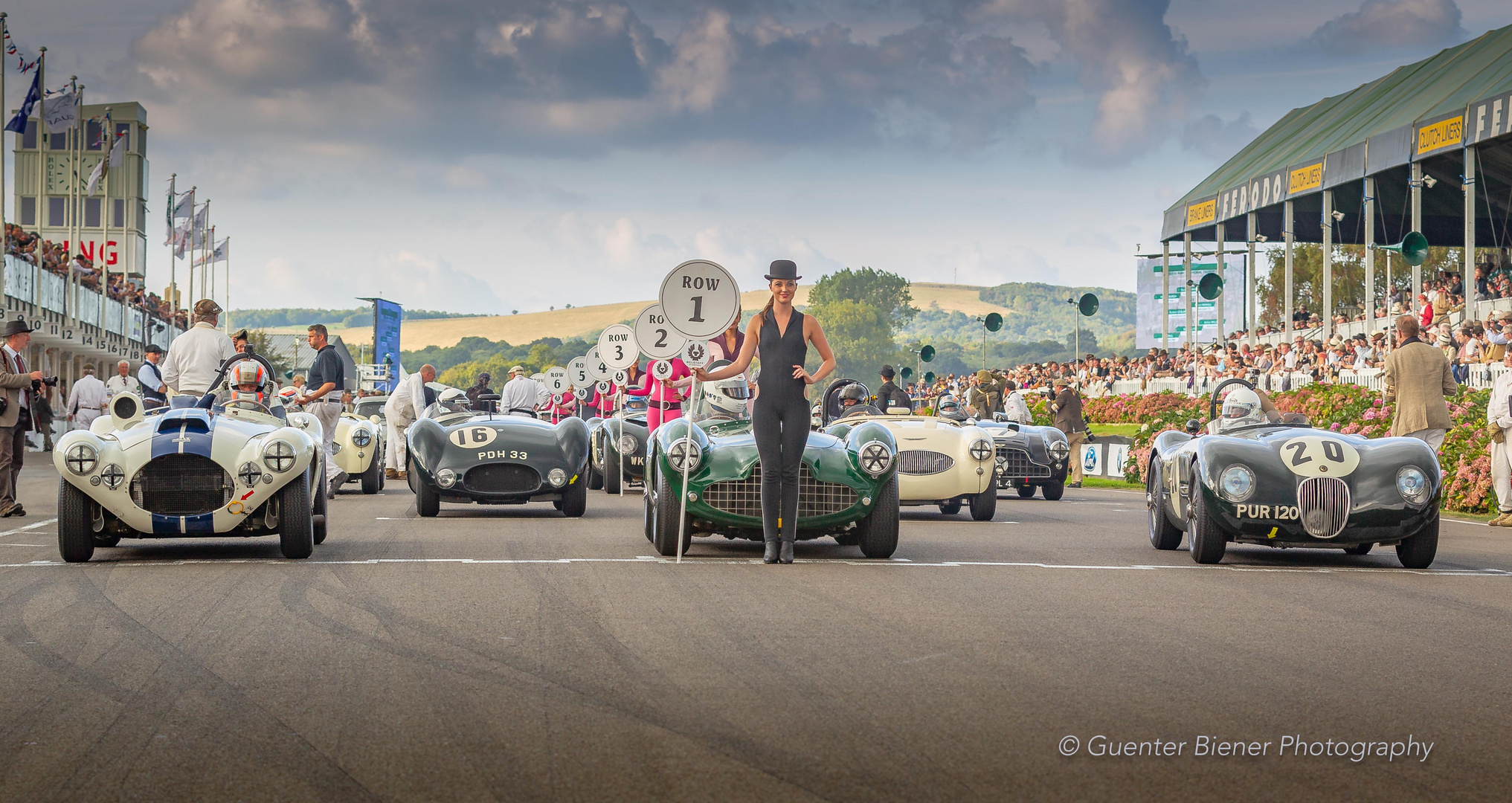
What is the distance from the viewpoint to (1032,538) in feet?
39.8

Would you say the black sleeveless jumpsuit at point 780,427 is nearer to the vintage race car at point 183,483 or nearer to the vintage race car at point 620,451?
the vintage race car at point 183,483

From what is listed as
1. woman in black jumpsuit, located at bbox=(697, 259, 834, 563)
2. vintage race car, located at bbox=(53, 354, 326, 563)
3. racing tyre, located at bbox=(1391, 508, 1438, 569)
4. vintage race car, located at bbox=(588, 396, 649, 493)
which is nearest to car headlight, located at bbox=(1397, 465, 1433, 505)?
racing tyre, located at bbox=(1391, 508, 1438, 569)

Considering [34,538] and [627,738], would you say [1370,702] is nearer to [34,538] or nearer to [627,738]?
[627,738]

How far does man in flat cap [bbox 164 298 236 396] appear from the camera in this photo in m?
11.8

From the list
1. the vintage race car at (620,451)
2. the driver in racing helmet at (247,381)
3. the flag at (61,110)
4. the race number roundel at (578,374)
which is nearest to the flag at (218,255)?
the flag at (61,110)

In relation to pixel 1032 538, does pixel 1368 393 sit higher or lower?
higher

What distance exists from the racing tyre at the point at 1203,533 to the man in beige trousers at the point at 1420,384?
4.61 m

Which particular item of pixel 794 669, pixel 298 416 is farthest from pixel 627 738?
pixel 298 416

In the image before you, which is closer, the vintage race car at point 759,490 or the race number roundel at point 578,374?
the vintage race car at point 759,490

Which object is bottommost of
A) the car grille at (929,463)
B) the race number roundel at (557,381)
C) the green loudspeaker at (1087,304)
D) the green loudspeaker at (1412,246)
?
the car grille at (929,463)

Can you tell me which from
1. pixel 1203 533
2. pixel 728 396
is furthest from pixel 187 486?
pixel 1203 533

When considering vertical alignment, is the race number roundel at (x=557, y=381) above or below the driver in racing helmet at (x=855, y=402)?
above

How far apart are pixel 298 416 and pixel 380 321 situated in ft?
254

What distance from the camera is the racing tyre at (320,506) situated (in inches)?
399
